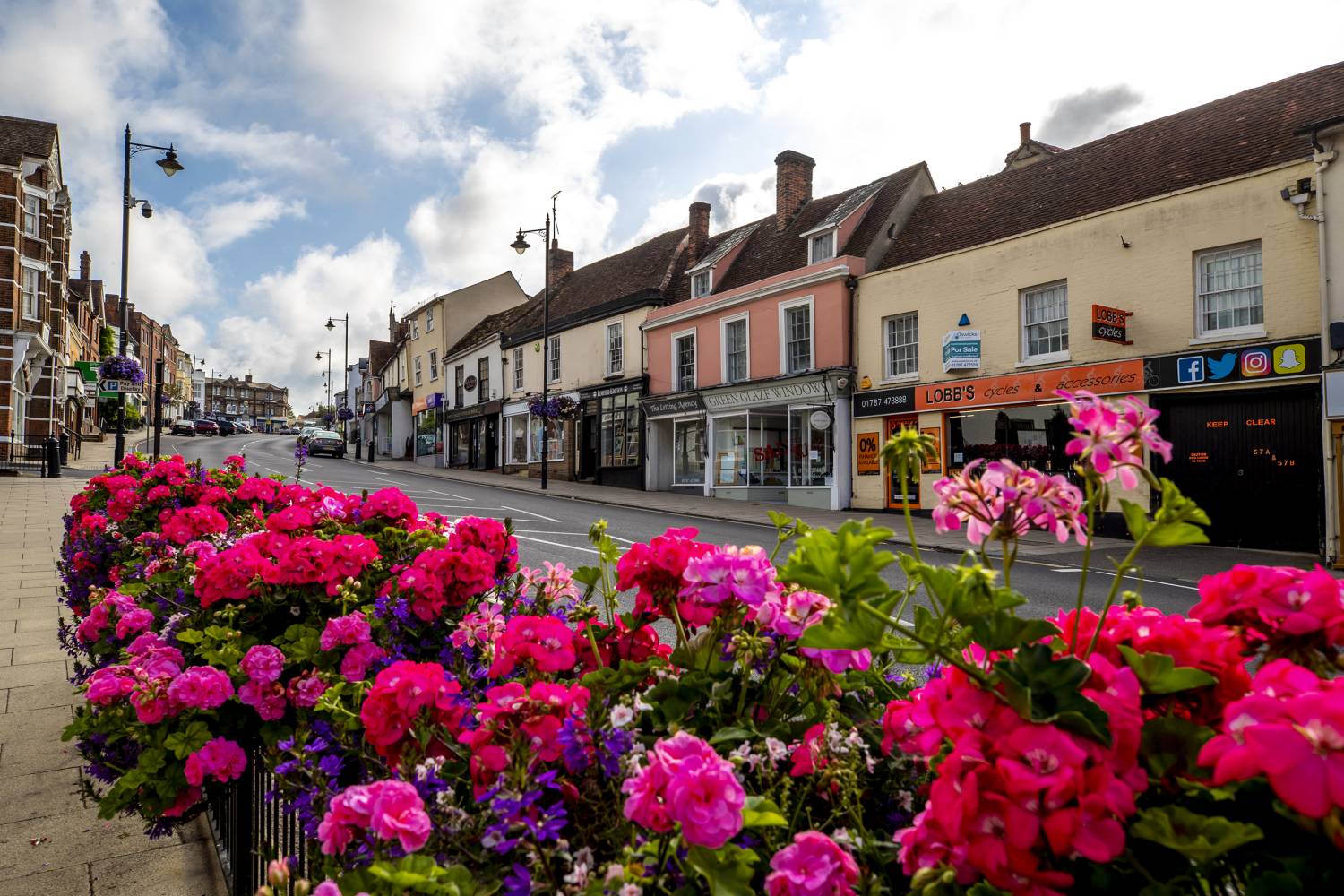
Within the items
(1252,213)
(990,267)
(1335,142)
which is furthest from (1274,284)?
(990,267)

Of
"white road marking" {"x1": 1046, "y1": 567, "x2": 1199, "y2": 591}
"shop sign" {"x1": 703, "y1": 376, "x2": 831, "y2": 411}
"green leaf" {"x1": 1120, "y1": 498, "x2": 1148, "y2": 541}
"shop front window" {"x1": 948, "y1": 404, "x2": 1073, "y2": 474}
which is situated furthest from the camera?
"shop sign" {"x1": 703, "y1": 376, "x2": 831, "y2": 411}

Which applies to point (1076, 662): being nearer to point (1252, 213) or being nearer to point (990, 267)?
point (1252, 213)

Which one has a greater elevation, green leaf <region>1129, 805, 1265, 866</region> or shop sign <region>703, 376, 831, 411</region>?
shop sign <region>703, 376, 831, 411</region>

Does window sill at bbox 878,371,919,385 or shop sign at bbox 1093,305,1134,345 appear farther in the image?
window sill at bbox 878,371,919,385

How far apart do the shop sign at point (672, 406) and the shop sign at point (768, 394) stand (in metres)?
0.49

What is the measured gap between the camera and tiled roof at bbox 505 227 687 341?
92.0 feet

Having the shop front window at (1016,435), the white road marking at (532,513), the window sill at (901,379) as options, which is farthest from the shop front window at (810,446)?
the white road marking at (532,513)

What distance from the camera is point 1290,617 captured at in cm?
106

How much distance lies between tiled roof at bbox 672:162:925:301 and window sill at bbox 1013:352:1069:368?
5.80 metres

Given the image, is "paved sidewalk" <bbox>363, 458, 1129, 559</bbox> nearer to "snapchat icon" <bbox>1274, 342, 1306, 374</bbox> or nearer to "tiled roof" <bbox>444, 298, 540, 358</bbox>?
"snapchat icon" <bbox>1274, 342, 1306, 374</bbox>

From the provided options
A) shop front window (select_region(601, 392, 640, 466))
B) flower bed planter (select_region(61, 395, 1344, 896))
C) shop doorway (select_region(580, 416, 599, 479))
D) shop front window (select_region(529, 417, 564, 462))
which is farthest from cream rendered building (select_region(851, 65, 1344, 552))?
shop front window (select_region(529, 417, 564, 462))

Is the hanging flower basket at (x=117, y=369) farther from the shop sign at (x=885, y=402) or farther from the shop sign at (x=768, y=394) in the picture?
the shop sign at (x=885, y=402)

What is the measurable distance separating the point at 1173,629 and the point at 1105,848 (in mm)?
421

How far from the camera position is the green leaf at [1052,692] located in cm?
92
